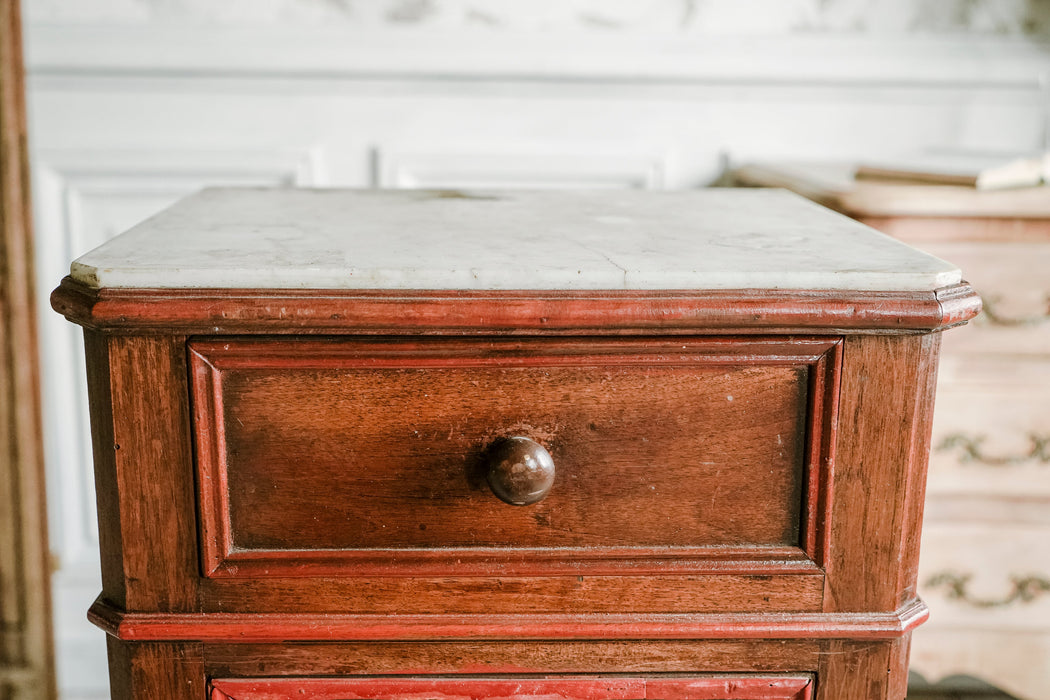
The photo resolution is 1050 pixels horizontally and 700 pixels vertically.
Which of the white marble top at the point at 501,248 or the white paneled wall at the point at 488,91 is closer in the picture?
the white marble top at the point at 501,248

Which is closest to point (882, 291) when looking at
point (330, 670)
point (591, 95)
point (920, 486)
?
point (920, 486)

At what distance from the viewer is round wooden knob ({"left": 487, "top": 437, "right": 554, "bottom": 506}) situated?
40 cm

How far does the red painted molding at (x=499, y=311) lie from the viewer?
39 cm

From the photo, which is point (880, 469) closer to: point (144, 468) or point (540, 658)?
point (540, 658)

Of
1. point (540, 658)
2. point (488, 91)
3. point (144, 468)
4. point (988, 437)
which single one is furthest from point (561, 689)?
point (488, 91)

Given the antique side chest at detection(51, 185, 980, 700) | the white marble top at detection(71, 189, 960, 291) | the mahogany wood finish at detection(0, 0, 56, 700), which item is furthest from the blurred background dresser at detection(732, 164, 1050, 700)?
the mahogany wood finish at detection(0, 0, 56, 700)

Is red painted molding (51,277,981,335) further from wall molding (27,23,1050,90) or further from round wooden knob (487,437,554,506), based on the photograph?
wall molding (27,23,1050,90)

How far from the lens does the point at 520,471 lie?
1.31 feet

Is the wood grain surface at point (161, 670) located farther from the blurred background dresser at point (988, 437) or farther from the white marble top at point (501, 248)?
the blurred background dresser at point (988, 437)

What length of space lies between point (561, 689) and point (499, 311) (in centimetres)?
19

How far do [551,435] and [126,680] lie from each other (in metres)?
0.24

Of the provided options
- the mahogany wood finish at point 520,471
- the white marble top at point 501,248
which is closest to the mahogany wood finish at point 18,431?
the white marble top at point 501,248

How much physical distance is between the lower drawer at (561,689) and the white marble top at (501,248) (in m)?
0.19

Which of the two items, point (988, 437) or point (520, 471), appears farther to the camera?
point (988, 437)
